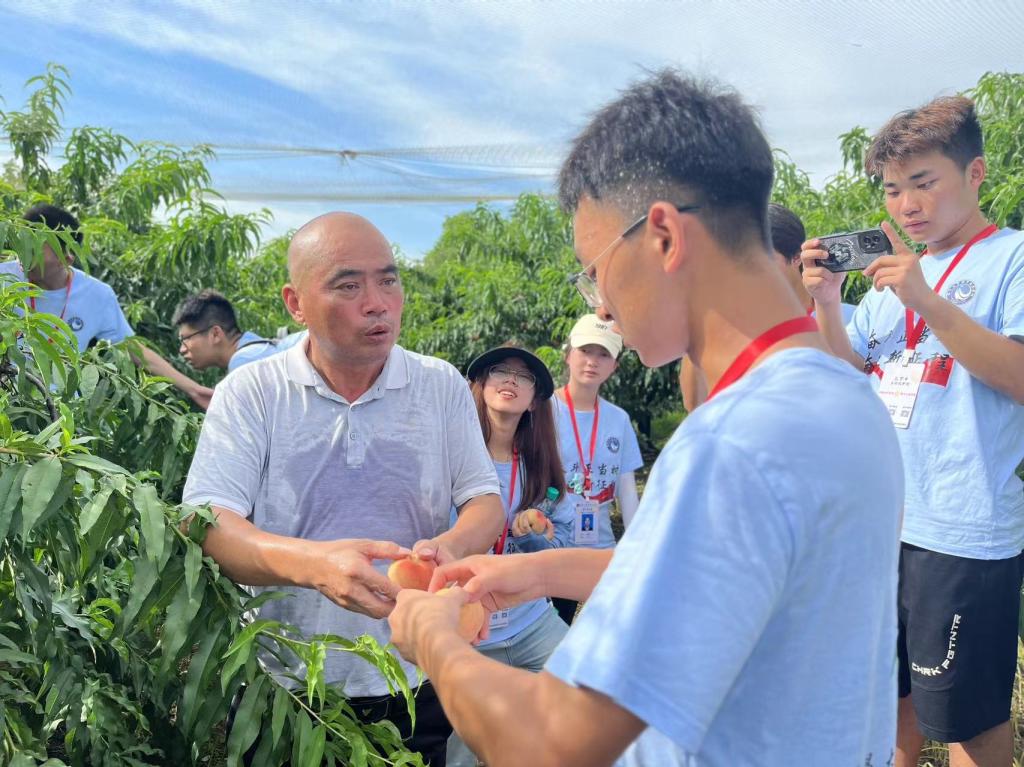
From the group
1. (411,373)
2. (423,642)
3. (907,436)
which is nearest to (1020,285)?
(907,436)

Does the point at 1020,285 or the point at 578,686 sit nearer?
the point at 578,686

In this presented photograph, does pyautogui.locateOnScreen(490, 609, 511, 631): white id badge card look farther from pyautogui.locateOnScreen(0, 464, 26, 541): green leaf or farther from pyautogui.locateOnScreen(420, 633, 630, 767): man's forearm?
pyautogui.locateOnScreen(420, 633, 630, 767): man's forearm

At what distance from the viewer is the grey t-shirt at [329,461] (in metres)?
2.10

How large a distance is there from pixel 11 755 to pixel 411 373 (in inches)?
45.6

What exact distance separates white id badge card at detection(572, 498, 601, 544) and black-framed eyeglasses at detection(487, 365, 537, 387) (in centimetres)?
66

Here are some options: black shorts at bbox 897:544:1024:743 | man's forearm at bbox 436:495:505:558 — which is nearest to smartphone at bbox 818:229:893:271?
black shorts at bbox 897:544:1024:743

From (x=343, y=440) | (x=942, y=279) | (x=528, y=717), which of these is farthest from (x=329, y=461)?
(x=942, y=279)

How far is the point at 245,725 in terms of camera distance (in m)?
1.74

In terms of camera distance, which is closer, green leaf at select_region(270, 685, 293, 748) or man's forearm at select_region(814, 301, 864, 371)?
green leaf at select_region(270, 685, 293, 748)

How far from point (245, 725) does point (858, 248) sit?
2027 millimetres

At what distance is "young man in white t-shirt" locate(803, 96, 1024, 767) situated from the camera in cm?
240

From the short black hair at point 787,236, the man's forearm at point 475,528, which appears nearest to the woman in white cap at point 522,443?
Result: the short black hair at point 787,236

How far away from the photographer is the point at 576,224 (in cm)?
118

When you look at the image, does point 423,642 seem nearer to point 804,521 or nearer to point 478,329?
point 804,521
